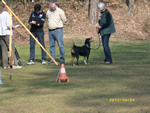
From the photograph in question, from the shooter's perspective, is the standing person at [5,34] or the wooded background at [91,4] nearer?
the standing person at [5,34]

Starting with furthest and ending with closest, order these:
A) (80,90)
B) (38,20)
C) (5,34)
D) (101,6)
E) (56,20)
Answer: (38,20) → (56,20) → (101,6) → (5,34) → (80,90)

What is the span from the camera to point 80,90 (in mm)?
9109

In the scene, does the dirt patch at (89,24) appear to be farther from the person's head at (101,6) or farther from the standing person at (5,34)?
the standing person at (5,34)

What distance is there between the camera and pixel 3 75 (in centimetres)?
1188

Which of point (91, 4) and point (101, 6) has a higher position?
point (91, 4)

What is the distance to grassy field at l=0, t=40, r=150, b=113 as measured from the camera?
7.34 m

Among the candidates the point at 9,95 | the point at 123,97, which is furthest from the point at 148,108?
the point at 9,95

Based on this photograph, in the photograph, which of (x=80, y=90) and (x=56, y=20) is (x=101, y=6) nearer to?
(x=56, y=20)

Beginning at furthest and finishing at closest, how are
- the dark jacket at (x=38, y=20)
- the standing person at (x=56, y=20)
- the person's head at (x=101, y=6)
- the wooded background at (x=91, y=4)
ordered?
the wooded background at (x=91, y=4), the dark jacket at (x=38, y=20), the standing person at (x=56, y=20), the person's head at (x=101, y=6)

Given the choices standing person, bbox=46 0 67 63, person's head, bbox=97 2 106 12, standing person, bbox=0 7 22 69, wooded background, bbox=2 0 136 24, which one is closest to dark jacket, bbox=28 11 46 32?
standing person, bbox=46 0 67 63

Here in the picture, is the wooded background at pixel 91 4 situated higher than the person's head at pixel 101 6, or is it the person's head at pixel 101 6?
the wooded background at pixel 91 4

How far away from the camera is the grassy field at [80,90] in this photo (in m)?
7.34

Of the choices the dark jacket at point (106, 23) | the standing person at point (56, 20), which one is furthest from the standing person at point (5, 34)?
the dark jacket at point (106, 23)

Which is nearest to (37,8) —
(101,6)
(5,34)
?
(5,34)
